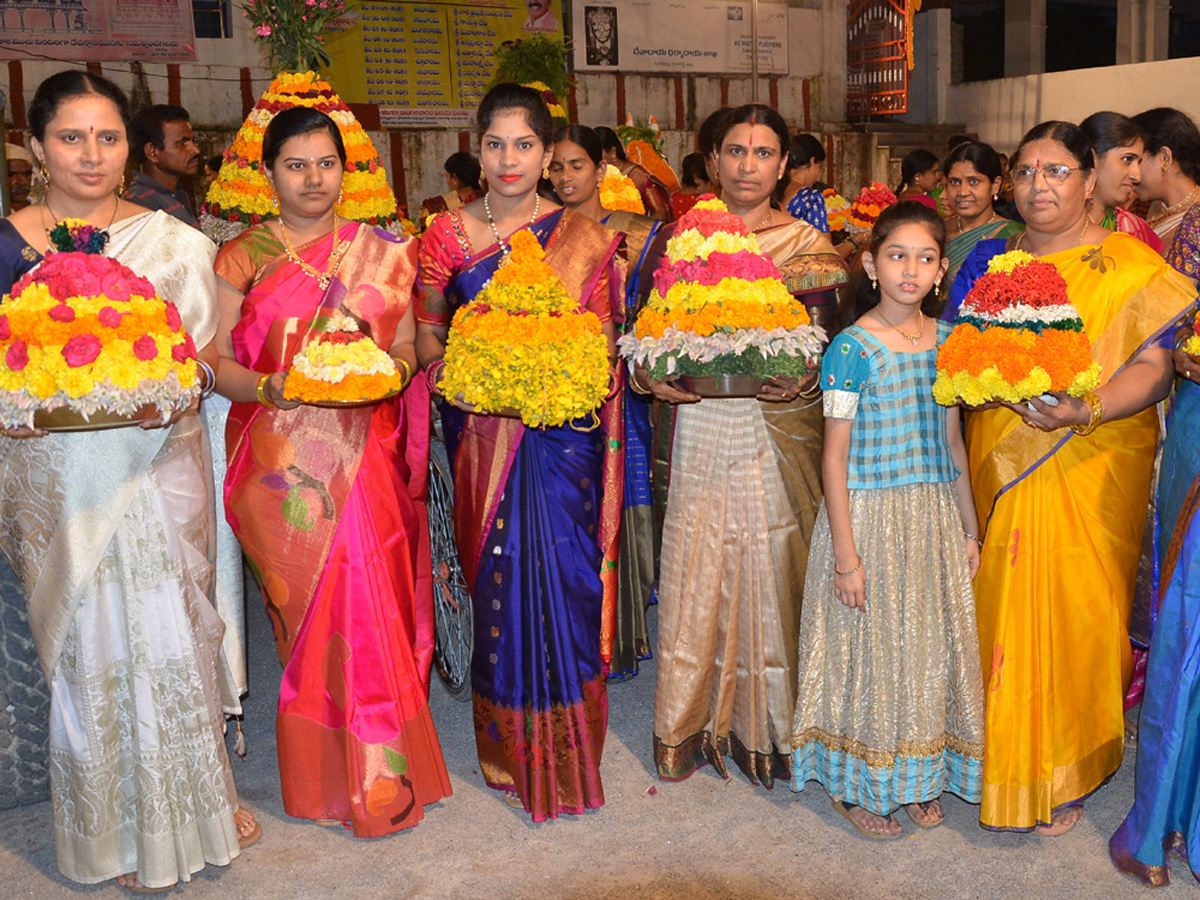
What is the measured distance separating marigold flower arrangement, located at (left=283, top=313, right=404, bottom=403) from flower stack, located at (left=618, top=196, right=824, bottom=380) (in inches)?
29.8

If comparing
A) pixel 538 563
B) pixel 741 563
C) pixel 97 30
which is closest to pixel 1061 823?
pixel 741 563

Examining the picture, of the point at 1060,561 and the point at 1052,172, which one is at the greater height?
the point at 1052,172

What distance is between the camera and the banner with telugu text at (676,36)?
13609mm

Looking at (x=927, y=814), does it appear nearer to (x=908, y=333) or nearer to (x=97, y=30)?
(x=908, y=333)

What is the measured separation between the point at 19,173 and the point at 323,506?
18.5ft

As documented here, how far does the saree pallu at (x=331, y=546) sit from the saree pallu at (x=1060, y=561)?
1815mm

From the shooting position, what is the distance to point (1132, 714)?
4.34m

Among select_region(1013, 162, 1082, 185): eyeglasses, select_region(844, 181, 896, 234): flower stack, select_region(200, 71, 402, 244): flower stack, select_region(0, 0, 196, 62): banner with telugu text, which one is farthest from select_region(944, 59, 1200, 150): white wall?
select_region(1013, 162, 1082, 185): eyeglasses

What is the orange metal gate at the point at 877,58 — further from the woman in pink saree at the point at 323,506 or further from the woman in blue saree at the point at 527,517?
the woman in pink saree at the point at 323,506

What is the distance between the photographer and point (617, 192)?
20.6 ft

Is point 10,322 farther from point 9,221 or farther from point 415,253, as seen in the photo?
point 415,253

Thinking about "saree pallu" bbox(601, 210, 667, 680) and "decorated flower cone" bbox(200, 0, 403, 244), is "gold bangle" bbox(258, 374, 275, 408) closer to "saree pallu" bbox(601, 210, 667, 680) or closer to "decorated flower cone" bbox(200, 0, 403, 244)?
"saree pallu" bbox(601, 210, 667, 680)

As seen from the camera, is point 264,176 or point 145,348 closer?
point 145,348

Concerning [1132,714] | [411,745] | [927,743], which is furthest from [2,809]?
[1132,714]
